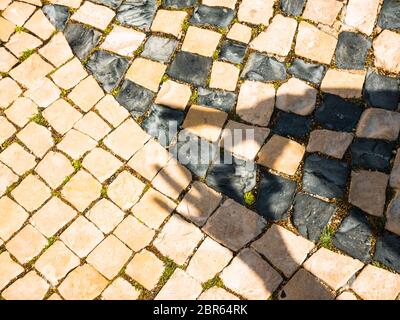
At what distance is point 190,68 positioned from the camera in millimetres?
3975

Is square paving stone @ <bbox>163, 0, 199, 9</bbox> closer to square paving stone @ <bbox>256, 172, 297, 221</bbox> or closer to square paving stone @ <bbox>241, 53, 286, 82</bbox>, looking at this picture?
square paving stone @ <bbox>241, 53, 286, 82</bbox>

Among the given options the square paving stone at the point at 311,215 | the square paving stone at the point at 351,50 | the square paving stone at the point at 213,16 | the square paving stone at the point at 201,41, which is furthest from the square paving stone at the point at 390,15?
the square paving stone at the point at 311,215

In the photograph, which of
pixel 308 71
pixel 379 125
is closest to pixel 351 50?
pixel 308 71

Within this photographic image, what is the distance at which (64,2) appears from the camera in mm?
4426

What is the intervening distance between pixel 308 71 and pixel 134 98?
1.75 metres

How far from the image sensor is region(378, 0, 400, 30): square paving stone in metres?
3.95

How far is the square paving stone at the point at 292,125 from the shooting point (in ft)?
11.9

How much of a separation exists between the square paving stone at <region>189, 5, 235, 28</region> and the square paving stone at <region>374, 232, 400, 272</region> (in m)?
2.60

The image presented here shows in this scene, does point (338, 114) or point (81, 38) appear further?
point (81, 38)

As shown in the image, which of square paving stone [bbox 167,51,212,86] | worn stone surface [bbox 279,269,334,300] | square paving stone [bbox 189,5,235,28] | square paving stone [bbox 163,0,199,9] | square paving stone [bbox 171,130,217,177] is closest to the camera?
worn stone surface [bbox 279,269,334,300]

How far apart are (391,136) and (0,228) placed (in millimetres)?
3606

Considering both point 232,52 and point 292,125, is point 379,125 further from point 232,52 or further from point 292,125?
point 232,52

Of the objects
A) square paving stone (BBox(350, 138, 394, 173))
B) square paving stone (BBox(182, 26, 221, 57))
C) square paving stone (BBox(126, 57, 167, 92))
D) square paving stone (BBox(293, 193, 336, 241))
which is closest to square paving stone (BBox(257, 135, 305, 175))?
square paving stone (BBox(293, 193, 336, 241))

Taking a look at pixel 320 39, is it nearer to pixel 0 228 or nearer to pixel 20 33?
pixel 20 33
